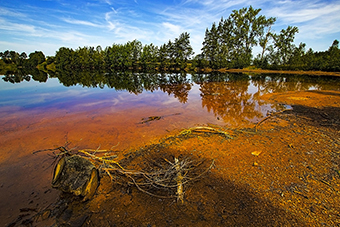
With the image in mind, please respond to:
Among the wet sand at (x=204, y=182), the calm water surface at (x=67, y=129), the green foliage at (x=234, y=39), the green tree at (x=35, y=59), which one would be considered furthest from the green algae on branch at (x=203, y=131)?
the green tree at (x=35, y=59)

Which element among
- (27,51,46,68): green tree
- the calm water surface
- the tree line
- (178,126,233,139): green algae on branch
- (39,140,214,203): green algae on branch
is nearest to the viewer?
(39,140,214,203): green algae on branch

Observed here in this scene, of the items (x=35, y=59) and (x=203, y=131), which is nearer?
(x=203, y=131)

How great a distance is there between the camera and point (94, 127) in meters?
8.62

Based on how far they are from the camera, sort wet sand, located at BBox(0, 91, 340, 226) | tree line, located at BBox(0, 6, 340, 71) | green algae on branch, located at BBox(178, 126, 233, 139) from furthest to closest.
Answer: tree line, located at BBox(0, 6, 340, 71), green algae on branch, located at BBox(178, 126, 233, 139), wet sand, located at BBox(0, 91, 340, 226)

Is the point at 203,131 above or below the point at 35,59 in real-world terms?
below

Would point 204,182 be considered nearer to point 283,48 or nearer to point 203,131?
point 203,131

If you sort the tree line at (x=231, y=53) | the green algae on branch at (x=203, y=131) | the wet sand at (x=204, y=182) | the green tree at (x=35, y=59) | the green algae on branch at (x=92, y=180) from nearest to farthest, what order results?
the wet sand at (x=204, y=182) < the green algae on branch at (x=92, y=180) < the green algae on branch at (x=203, y=131) < the tree line at (x=231, y=53) < the green tree at (x=35, y=59)

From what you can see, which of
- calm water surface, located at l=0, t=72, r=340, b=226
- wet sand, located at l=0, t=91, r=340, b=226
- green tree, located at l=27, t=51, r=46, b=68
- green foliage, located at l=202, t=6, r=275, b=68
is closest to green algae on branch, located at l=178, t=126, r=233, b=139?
wet sand, located at l=0, t=91, r=340, b=226

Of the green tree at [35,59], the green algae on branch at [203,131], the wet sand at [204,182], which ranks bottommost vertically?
the wet sand at [204,182]

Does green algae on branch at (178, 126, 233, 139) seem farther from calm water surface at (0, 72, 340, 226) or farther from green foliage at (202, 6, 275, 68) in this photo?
green foliage at (202, 6, 275, 68)

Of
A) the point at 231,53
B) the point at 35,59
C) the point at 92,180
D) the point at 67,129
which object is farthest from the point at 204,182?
the point at 35,59

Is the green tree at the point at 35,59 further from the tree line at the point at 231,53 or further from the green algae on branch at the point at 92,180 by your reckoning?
the green algae on branch at the point at 92,180

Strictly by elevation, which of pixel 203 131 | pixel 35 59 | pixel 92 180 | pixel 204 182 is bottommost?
pixel 204 182

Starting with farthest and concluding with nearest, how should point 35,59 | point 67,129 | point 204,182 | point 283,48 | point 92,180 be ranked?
point 35,59 → point 283,48 → point 67,129 → point 204,182 → point 92,180
